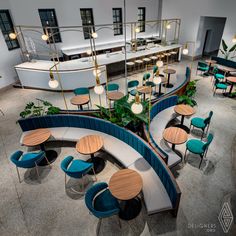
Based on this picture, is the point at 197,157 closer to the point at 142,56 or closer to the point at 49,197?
the point at 49,197

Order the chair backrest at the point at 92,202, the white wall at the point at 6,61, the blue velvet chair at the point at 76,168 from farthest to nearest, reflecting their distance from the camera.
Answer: the white wall at the point at 6,61
the blue velvet chair at the point at 76,168
the chair backrest at the point at 92,202

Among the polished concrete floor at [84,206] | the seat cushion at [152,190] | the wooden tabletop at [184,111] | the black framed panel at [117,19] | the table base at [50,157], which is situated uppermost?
the black framed panel at [117,19]

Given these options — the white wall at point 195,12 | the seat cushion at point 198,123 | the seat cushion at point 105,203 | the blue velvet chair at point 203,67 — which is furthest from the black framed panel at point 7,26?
the white wall at point 195,12

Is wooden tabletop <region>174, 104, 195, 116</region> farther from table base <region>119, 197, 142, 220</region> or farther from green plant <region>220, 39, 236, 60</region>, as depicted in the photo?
green plant <region>220, 39, 236, 60</region>

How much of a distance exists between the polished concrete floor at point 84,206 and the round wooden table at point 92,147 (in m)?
0.23

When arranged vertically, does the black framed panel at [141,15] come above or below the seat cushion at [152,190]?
above

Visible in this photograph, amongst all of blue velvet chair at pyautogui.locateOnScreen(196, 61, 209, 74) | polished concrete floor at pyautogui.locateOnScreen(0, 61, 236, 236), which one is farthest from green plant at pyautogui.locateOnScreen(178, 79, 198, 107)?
blue velvet chair at pyautogui.locateOnScreen(196, 61, 209, 74)

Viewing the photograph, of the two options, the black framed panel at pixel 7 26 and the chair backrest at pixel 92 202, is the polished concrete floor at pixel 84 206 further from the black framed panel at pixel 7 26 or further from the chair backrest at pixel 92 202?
the black framed panel at pixel 7 26

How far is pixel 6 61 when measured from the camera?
9.23 meters

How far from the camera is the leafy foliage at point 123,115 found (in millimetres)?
4926

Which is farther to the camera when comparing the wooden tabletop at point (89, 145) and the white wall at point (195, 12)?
the white wall at point (195, 12)

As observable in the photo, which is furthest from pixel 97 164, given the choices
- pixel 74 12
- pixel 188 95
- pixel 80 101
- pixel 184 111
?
pixel 74 12

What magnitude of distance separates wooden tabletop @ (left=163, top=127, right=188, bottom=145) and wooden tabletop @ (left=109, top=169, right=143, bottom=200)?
5.05 ft

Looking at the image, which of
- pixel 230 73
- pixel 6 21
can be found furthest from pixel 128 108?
pixel 6 21
